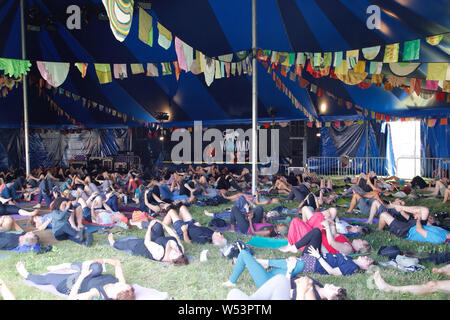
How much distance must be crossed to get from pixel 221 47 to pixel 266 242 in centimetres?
516

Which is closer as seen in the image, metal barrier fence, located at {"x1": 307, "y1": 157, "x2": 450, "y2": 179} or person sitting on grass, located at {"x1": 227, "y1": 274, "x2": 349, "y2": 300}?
person sitting on grass, located at {"x1": 227, "y1": 274, "x2": 349, "y2": 300}

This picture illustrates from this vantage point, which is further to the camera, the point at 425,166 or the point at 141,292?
the point at 425,166

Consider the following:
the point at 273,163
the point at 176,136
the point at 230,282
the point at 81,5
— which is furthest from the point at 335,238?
the point at 176,136

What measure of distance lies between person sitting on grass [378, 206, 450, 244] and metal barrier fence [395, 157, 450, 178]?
6.32 m

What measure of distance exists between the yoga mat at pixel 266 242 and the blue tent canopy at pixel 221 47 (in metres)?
4.03

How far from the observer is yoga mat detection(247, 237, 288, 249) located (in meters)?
4.61

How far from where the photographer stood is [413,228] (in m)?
4.71

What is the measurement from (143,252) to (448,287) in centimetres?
326

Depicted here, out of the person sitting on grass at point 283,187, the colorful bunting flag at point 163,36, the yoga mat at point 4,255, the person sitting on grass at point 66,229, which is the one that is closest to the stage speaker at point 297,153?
the person sitting on grass at point 283,187

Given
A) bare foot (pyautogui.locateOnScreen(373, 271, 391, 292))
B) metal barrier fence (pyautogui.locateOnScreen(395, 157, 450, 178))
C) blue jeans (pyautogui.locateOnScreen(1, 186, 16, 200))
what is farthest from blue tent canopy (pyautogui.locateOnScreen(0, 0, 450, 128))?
bare foot (pyautogui.locateOnScreen(373, 271, 391, 292))

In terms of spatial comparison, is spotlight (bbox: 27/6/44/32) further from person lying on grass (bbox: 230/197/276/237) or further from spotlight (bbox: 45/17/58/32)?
person lying on grass (bbox: 230/197/276/237)

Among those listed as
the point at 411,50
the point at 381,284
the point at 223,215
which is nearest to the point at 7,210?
the point at 223,215

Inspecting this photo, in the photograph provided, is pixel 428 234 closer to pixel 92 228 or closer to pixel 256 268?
pixel 256 268
